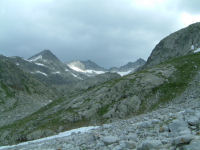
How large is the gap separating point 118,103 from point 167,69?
64.9 ft

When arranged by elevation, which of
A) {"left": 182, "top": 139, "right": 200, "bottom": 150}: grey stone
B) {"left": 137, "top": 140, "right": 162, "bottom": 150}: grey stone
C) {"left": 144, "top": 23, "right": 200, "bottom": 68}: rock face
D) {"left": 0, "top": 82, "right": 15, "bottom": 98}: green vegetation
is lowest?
{"left": 137, "top": 140, "right": 162, "bottom": 150}: grey stone

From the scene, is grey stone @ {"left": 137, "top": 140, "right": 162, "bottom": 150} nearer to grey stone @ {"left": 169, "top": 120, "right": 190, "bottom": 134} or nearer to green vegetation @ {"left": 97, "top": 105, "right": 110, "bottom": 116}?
grey stone @ {"left": 169, "top": 120, "right": 190, "bottom": 134}

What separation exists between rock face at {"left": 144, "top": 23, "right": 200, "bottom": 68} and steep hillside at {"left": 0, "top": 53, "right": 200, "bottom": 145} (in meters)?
51.6

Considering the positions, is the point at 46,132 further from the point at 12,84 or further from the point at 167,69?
the point at 12,84

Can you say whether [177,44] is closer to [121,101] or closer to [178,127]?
[121,101]

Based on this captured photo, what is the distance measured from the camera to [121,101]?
5172 centimetres

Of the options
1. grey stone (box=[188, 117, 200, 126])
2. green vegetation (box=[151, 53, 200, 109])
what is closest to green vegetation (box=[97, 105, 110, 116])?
green vegetation (box=[151, 53, 200, 109])

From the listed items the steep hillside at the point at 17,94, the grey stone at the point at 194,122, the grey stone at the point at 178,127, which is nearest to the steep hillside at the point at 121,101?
the grey stone at the point at 178,127

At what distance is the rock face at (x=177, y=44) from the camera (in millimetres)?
110375

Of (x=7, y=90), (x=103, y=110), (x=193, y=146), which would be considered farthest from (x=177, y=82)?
(x=7, y=90)

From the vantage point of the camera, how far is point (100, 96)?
56969 mm

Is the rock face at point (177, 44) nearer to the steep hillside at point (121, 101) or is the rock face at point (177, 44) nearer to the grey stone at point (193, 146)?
the steep hillside at point (121, 101)

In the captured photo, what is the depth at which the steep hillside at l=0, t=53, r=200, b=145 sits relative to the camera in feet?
155

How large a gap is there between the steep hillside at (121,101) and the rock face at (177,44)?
51.6 m
